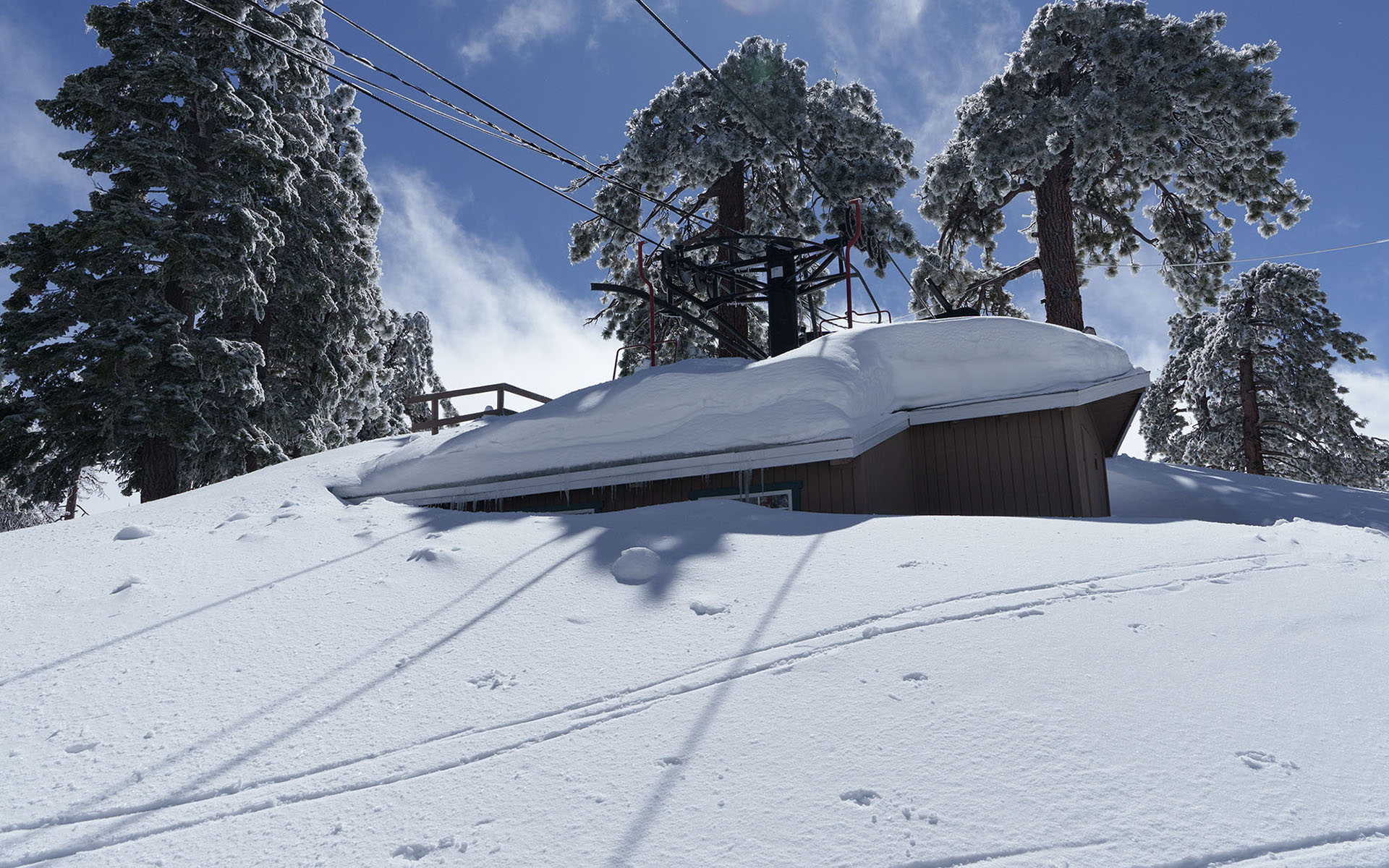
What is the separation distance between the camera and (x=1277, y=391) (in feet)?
72.2

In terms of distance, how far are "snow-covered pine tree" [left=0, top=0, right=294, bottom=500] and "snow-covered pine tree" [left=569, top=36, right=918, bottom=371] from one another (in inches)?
303

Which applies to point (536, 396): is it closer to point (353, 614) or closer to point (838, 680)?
point (353, 614)

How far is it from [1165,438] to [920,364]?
1937cm

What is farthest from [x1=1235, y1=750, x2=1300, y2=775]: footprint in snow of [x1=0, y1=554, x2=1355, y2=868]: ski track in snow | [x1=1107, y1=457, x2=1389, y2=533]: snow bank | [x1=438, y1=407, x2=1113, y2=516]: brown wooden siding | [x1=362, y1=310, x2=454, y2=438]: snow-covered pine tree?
[x1=362, y1=310, x2=454, y2=438]: snow-covered pine tree

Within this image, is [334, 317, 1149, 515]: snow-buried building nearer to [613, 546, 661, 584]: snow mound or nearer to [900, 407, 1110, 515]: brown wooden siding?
[900, 407, 1110, 515]: brown wooden siding

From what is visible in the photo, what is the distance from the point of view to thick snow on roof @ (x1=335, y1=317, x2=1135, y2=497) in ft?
27.7

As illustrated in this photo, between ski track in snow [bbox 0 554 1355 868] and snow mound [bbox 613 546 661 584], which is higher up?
snow mound [bbox 613 546 661 584]

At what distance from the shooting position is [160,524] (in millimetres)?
7949

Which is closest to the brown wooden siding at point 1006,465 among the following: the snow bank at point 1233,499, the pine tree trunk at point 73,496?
the snow bank at point 1233,499

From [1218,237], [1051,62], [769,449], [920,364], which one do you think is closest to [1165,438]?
[1218,237]

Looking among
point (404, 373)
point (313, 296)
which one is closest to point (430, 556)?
point (313, 296)

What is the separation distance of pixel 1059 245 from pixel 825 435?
1178cm

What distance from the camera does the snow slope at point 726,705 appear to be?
107 inches

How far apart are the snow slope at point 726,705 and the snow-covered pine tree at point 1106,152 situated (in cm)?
1176
